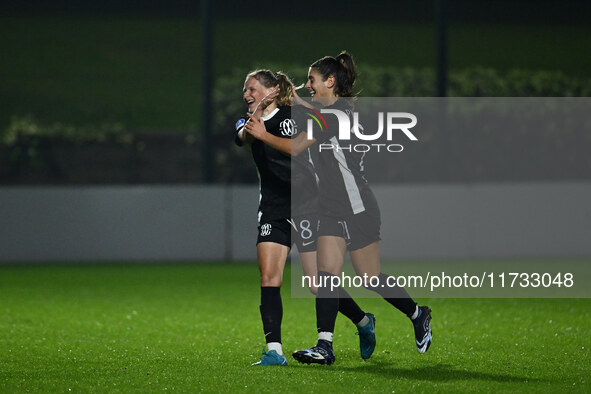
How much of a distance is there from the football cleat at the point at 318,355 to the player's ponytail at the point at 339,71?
156 centimetres

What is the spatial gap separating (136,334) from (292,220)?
2.29 m

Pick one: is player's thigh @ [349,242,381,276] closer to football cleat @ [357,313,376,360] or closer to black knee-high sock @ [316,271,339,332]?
black knee-high sock @ [316,271,339,332]

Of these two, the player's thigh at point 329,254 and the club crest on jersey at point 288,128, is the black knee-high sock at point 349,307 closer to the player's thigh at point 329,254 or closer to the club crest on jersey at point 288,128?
the player's thigh at point 329,254

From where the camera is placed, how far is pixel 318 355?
6.29 meters

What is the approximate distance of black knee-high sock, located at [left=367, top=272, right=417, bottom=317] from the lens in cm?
669

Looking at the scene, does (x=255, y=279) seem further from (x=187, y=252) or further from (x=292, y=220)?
(x=292, y=220)

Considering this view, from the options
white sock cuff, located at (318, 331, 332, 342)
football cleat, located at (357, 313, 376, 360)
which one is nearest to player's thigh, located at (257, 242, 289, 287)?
white sock cuff, located at (318, 331, 332, 342)

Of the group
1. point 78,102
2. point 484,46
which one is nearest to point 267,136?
point 484,46

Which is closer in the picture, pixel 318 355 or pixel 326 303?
pixel 318 355

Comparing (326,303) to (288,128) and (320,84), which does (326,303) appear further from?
(320,84)

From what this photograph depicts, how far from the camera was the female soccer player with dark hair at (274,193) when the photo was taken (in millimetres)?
6383

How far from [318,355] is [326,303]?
0.34 m

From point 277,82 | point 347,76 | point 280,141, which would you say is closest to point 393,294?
point 280,141

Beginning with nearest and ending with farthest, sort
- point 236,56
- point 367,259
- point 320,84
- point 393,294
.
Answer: point 320,84
point 367,259
point 393,294
point 236,56
